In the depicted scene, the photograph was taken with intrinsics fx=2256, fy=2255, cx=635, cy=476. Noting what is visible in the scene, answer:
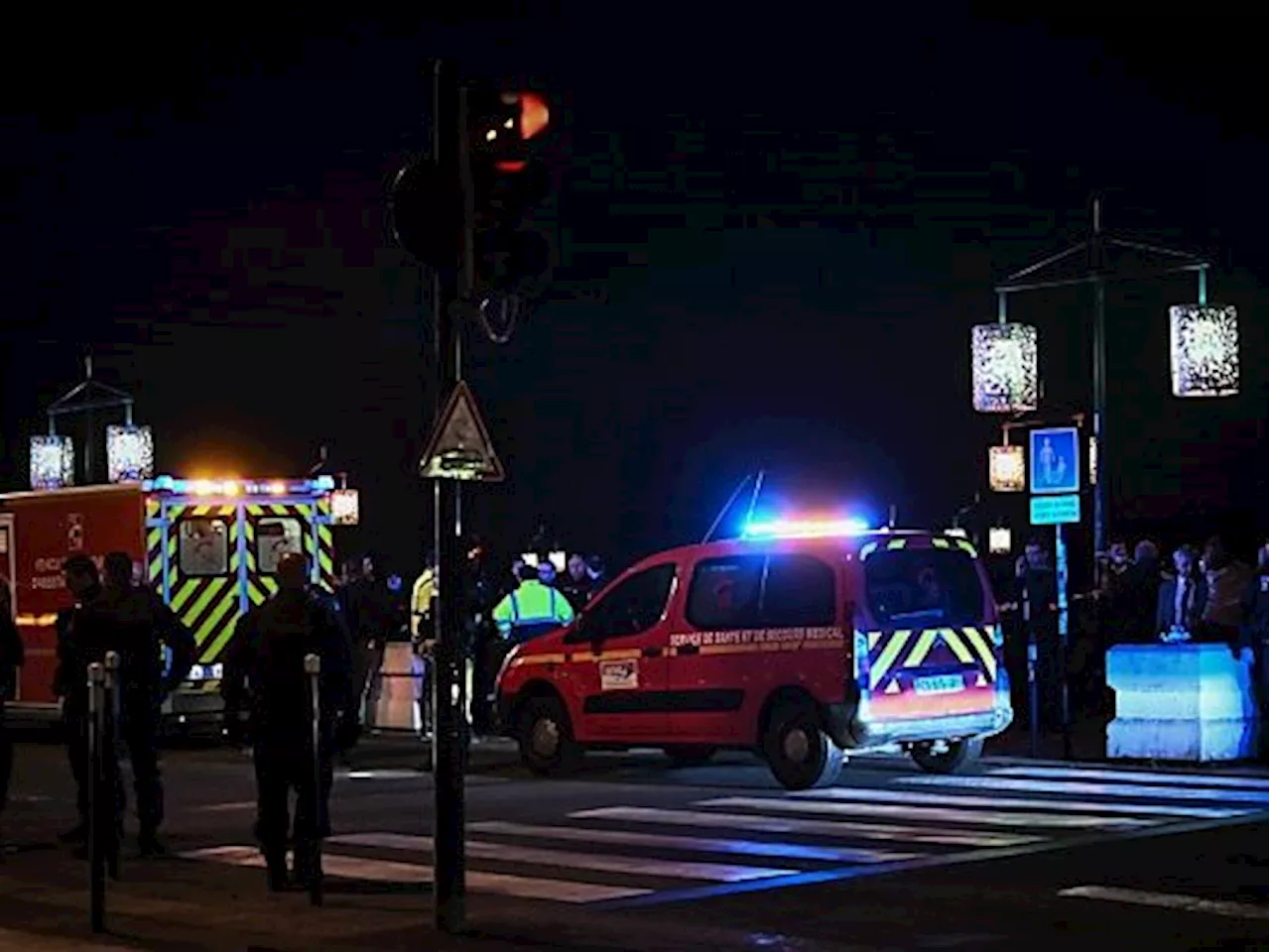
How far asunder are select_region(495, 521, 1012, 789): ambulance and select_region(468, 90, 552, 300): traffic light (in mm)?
7058

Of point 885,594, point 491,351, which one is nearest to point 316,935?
point 885,594

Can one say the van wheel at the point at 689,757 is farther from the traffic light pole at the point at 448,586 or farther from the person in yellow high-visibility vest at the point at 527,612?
the traffic light pole at the point at 448,586

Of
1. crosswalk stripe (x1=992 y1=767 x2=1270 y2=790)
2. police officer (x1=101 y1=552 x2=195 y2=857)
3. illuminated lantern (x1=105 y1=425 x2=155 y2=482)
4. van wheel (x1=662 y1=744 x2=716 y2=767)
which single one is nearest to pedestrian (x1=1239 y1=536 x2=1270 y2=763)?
crosswalk stripe (x1=992 y1=767 x2=1270 y2=790)

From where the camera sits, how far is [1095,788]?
54.5 feet

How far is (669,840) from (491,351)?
34167 mm

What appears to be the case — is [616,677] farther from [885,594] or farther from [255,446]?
[255,446]

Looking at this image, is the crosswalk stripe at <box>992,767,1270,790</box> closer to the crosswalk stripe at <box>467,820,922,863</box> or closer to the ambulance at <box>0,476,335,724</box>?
the crosswalk stripe at <box>467,820,922,863</box>

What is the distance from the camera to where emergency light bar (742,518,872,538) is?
57.8 feet

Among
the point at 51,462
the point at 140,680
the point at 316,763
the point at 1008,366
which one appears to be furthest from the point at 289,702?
the point at 51,462

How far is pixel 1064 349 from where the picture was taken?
140 ft

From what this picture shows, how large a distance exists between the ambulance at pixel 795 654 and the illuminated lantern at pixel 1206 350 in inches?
255

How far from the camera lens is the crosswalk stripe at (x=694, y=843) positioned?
13.0m

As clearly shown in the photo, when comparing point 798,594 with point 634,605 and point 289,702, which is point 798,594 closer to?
point 634,605

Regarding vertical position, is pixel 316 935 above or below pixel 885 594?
below
